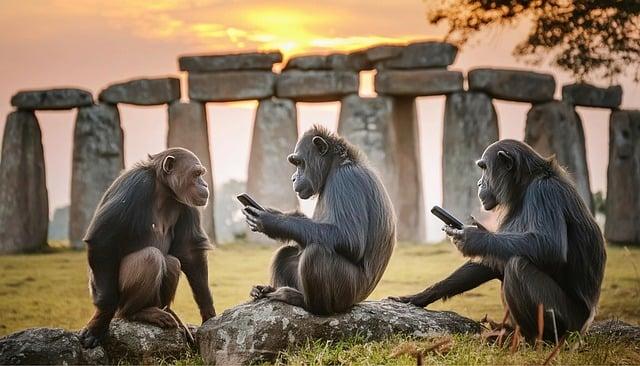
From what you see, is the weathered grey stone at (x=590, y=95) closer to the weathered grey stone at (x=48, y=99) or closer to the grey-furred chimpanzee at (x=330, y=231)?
the weathered grey stone at (x=48, y=99)

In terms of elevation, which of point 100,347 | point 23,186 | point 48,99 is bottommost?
point 100,347

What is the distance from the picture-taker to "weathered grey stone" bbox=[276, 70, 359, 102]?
25203mm

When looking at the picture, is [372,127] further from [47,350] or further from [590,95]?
[47,350]

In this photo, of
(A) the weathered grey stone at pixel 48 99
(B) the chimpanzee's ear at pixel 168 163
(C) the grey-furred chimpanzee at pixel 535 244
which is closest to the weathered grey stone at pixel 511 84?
(A) the weathered grey stone at pixel 48 99

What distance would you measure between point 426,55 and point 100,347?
16684mm

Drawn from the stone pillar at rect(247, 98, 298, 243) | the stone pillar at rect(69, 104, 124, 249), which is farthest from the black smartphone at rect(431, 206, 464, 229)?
the stone pillar at rect(69, 104, 124, 249)

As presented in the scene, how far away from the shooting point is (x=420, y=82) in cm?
2511

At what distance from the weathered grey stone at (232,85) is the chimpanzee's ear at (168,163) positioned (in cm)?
1556

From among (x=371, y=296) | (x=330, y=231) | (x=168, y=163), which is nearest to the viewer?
(x=330, y=231)

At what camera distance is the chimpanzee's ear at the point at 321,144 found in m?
9.85

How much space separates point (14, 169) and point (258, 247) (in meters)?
6.58

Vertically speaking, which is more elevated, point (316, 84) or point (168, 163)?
point (316, 84)

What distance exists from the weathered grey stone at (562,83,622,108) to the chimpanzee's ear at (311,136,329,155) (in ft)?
57.9

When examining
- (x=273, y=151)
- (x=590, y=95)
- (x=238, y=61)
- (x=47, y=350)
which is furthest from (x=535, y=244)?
(x=590, y=95)
